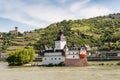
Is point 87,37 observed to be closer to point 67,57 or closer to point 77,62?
point 67,57

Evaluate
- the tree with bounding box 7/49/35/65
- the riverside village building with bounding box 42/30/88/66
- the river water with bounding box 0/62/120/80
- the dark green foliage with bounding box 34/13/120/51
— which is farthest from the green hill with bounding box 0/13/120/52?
the river water with bounding box 0/62/120/80

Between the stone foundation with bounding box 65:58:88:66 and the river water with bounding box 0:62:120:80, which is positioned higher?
the stone foundation with bounding box 65:58:88:66

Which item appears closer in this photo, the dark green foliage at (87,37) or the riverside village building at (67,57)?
the riverside village building at (67,57)

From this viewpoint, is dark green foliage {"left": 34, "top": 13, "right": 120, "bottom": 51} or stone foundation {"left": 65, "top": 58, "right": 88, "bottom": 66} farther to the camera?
dark green foliage {"left": 34, "top": 13, "right": 120, "bottom": 51}

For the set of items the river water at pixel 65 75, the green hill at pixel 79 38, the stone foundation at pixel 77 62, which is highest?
the green hill at pixel 79 38

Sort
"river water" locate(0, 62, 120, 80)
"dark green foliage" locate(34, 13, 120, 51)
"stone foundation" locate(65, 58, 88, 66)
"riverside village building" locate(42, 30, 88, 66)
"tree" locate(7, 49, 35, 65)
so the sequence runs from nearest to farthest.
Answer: "river water" locate(0, 62, 120, 80)
"stone foundation" locate(65, 58, 88, 66)
"riverside village building" locate(42, 30, 88, 66)
"tree" locate(7, 49, 35, 65)
"dark green foliage" locate(34, 13, 120, 51)

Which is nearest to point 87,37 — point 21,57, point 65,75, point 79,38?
point 79,38

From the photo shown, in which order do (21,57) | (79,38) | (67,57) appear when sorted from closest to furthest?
1. (67,57)
2. (21,57)
3. (79,38)

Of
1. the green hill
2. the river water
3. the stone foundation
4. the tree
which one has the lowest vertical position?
the river water

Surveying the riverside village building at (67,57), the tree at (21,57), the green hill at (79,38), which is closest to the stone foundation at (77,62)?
the riverside village building at (67,57)

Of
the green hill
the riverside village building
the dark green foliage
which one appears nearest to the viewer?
the riverside village building

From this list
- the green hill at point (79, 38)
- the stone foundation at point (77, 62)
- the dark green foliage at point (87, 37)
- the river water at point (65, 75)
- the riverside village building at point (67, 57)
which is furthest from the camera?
the green hill at point (79, 38)

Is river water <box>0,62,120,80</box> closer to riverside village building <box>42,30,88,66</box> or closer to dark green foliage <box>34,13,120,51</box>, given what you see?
riverside village building <box>42,30,88,66</box>

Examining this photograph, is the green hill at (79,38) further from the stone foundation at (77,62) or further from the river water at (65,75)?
the river water at (65,75)
